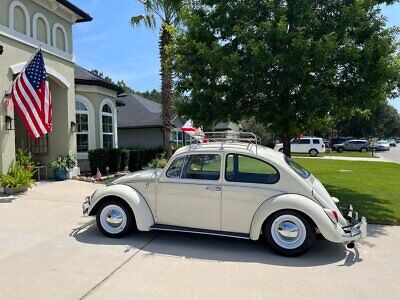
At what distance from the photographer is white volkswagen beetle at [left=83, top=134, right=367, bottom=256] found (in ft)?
16.7

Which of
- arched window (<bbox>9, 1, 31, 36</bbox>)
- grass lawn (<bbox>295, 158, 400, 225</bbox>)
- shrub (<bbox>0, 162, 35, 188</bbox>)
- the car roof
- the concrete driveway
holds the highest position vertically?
arched window (<bbox>9, 1, 31, 36</bbox>)

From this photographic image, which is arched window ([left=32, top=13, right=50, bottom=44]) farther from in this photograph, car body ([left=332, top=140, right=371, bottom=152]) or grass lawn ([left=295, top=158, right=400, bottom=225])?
car body ([left=332, top=140, right=371, bottom=152])

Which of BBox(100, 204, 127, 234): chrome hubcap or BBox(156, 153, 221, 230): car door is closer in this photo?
BBox(156, 153, 221, 230): car door

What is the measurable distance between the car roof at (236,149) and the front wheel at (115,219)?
4.49 feet

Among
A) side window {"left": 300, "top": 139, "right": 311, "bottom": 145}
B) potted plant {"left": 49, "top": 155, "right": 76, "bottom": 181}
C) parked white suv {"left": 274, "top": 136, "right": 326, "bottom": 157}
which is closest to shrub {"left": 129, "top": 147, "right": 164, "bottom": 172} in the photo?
potted plant {"left": 49, "top": 155, "right": 76, "bottom": 181}

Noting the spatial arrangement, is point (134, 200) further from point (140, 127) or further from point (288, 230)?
point (140, 127)

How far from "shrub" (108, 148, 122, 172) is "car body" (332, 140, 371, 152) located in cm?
3545

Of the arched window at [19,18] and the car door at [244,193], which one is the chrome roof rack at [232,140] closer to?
the car door at [244,193]

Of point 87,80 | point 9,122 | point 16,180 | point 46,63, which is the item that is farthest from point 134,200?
point 87,80

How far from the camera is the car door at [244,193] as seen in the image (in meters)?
5.30

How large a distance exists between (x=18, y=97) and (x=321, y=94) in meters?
7.96

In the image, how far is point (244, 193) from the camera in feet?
17.5

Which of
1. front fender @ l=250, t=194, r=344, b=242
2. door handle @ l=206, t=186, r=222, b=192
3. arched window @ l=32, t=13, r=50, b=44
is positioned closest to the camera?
front fender @ l=250, t=194, r=344, b=242

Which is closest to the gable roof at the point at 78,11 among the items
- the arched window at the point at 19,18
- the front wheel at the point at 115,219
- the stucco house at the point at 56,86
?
the stucco house at the point at 56,86
